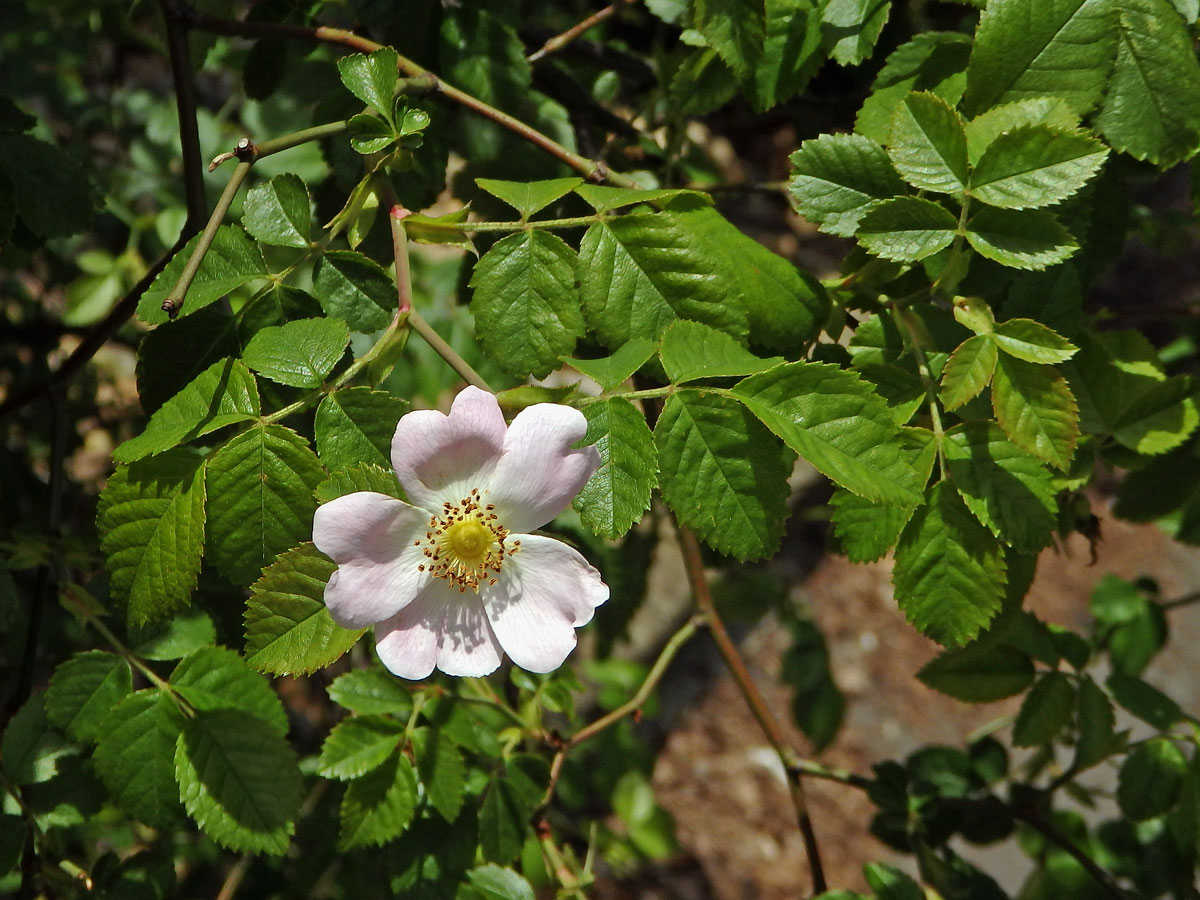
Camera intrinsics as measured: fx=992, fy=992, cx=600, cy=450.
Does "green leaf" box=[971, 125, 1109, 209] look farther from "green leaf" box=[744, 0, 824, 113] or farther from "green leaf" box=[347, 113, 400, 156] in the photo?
"green leaf" box=[347, 113, 400, 156]

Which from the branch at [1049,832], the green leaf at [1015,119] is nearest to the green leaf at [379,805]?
the branch at [1049,832]

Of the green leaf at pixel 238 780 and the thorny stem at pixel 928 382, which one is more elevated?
the thorny stem at pixel 928 382

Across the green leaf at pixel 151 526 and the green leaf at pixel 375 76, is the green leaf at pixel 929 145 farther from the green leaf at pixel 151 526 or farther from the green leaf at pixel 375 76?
the green leaf at pixel 151 526

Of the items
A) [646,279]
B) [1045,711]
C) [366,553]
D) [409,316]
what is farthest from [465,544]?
[1045,711]

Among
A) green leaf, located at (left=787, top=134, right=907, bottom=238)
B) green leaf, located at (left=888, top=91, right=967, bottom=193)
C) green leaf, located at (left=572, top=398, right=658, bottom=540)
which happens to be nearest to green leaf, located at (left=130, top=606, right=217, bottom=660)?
green leaf, located at (left=572, top=398, right=658, bottom=540)

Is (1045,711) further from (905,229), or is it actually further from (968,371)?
(905,229)
